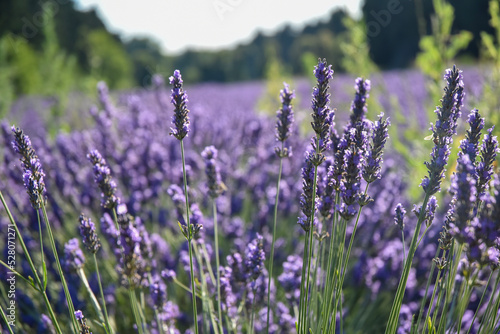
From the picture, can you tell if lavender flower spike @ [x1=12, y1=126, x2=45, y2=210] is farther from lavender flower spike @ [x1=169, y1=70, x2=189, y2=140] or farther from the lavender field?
lavender flower spike @ [x1=169, y1=70, x2=189, y2=140]

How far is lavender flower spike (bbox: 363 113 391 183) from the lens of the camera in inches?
39.0

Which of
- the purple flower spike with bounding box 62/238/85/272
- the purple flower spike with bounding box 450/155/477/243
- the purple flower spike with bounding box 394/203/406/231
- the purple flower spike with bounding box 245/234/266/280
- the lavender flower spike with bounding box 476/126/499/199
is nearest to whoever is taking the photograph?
the purple flower spike with bounding box 450/155/477/243

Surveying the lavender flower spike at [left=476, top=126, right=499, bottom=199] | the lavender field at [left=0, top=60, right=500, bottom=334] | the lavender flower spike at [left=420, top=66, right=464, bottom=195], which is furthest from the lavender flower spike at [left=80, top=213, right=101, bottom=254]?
the lavender flower spike at [left=476, top=126, right=499, bottom=199]

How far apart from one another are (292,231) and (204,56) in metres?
38.3

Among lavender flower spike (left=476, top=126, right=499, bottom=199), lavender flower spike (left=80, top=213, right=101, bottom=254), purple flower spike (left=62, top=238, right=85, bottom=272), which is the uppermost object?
lavender flower spike (left=476, top=126, right=499, bottom=199)

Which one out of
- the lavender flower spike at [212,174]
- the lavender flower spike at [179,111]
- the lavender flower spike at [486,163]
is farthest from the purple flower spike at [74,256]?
the lavender flower spike at [486,163]

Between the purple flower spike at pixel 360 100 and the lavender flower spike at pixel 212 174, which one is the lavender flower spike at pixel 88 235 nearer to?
the lavender flower spike at pixel 212 174

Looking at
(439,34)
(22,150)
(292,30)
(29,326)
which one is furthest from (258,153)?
(292,30)

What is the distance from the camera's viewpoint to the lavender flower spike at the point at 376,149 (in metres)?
0.99

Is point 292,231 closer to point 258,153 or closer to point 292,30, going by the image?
point 258,153

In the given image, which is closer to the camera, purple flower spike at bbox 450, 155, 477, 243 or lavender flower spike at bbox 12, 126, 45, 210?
purple flower spike at bbox 450, 155, 477, 243

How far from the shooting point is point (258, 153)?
10.2 ft

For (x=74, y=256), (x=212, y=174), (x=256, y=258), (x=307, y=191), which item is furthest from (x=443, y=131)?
(x=74, y=256)

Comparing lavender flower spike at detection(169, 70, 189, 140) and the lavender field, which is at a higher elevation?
lavender flower spike at detection(169, 70, 189, 140)
